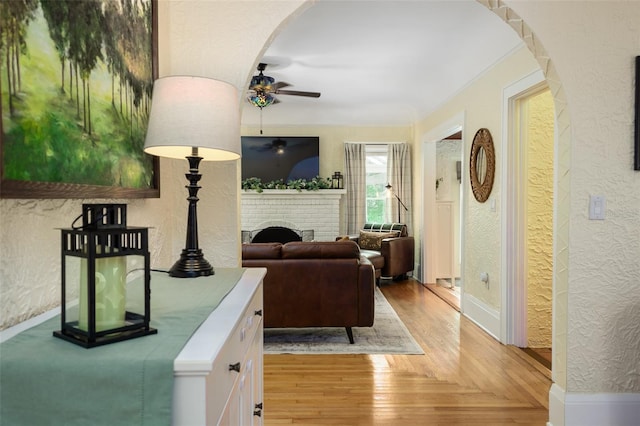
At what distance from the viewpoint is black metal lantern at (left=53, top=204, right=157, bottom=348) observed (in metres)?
0.74

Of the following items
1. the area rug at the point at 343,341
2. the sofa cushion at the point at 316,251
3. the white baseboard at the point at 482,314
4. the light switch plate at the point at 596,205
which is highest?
the light switch plate at the point at 596,205

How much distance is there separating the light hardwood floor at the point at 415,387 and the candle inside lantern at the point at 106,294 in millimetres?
1617

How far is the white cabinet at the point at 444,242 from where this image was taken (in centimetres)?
602

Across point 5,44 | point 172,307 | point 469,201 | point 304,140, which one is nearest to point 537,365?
point 469,201

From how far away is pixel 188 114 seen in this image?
118 cm

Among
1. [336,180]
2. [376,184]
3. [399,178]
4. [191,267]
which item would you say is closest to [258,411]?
[191,267]

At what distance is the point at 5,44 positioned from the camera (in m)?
0.78

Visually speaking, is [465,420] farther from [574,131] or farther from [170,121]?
[170,121]

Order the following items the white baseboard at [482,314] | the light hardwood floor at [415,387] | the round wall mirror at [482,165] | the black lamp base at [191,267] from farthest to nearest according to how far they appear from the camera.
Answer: the round wall mirror at [482,165]
the white baseboard at [482,314]
the light hardwood floor at [415,387]
the black lamp base at [191,267]

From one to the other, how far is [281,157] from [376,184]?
64.4 inches

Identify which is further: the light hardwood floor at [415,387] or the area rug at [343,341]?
the area rug at [343,341]

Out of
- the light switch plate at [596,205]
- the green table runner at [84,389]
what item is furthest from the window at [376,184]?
the green table runner at [84,389]

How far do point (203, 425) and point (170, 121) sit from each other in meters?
0.82

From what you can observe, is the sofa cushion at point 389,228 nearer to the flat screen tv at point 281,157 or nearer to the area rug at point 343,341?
the flat screen tv at point 281,157
